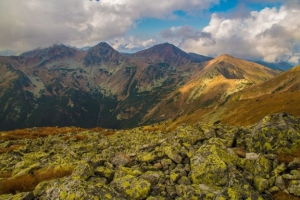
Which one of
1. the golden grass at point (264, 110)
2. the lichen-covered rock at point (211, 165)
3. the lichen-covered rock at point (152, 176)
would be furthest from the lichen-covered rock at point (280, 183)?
the golden grass at point (264, 110)

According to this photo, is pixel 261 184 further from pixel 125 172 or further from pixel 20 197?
pixel 20 197

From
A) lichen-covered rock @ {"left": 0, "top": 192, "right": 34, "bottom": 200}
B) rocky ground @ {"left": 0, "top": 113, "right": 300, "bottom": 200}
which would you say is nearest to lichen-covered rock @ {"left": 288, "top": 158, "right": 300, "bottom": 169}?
rocky ground @ {"left": 0, "top": 113, "right": 300, "bottom": 200}

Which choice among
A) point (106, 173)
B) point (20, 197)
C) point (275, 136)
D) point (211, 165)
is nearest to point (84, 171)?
point (106, 173)

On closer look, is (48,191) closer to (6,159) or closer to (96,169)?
(96,169)

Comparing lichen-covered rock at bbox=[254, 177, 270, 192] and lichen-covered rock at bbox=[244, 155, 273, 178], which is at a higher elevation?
lichen-covered rock at bbox=[244, 155, 273, 178]

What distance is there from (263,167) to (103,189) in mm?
13238

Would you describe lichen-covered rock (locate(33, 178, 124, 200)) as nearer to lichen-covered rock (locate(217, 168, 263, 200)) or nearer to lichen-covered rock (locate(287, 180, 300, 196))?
lichen-covered rock (locate(217, 168, 263, 200))

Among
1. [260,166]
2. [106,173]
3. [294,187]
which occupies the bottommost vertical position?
[294,187]

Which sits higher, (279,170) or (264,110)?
(264,110)

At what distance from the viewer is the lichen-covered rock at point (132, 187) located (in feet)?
51.8

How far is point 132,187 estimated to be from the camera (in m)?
16.1

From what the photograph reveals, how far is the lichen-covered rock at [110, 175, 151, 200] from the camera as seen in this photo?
15801 mm

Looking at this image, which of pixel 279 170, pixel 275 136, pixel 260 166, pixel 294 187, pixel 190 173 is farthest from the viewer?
pixel 275 136

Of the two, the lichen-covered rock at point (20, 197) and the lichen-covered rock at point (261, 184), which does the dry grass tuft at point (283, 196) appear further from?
the lichen-covered rock at point (20, 197)
